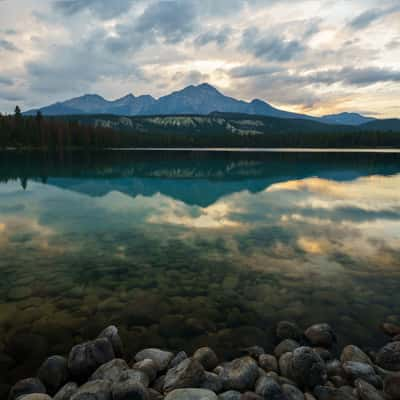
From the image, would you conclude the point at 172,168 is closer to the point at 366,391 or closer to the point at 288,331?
the point at 288,331

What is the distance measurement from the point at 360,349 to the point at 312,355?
95.7 inches

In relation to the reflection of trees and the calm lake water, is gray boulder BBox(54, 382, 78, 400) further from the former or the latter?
the reflection of trees

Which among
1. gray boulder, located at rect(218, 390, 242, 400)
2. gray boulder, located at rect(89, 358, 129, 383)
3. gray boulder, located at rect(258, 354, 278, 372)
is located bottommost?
gray boulder, located at rect(258, 354, 278, 372)

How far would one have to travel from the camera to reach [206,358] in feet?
31.3

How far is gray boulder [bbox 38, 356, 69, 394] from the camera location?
863 centimetres

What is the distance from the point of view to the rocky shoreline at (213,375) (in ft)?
25.7

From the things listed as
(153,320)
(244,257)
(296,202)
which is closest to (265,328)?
(153,320)

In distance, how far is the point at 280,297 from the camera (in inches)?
551

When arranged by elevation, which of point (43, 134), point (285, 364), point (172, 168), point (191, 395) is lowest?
point (285, 364)

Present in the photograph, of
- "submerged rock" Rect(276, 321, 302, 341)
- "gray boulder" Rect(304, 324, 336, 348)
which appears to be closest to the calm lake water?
"submerged rock" Rect(276, 321, 302, 341)

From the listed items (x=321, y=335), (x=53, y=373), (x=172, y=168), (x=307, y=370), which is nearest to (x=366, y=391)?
(x=307, y=370)

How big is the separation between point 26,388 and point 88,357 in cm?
166

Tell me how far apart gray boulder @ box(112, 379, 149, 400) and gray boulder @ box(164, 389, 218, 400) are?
65 centimetres

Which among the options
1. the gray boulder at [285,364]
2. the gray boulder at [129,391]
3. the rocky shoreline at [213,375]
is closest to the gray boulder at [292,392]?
the rocky shoreline at [213,375]
